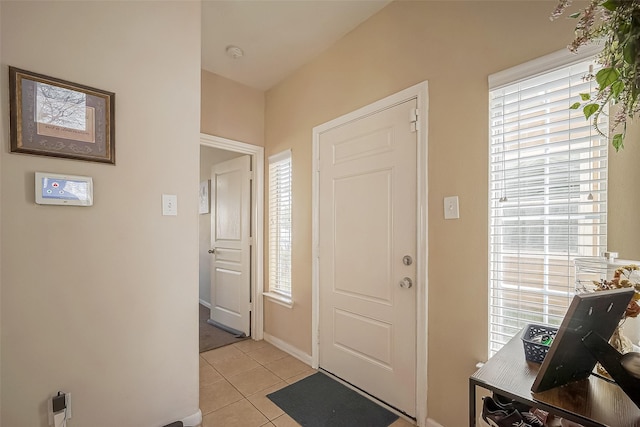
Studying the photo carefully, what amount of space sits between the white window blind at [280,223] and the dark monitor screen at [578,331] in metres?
2.37

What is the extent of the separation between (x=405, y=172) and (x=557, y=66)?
2.93 feet

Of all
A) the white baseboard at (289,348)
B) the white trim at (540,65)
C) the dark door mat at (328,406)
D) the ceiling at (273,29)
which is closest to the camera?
the white trim at (540,65)

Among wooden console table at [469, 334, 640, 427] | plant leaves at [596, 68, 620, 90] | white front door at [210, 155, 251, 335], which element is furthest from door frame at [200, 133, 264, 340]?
plant leaves at [596, 68, 620, 90]

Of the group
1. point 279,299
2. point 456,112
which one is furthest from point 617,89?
point 279,299

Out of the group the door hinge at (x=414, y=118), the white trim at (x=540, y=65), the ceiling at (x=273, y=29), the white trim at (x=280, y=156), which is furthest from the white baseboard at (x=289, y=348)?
the ceiling at (x=273, y=29)

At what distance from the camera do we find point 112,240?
5.22 ft

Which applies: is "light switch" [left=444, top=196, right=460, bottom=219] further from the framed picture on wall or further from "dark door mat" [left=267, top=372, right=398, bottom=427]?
the framed picture on wall

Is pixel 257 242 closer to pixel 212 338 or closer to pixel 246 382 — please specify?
pixel 212 338

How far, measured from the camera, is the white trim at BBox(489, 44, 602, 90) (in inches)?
48.2

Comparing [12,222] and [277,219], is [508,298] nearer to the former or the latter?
[277,219]

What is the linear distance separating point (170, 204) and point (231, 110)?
1665 mm

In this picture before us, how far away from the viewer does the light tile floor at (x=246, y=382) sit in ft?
6.21

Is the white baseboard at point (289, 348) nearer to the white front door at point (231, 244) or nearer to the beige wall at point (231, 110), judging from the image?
the white front door at point (231, 244)

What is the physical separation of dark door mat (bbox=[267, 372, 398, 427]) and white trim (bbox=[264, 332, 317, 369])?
306 mm
